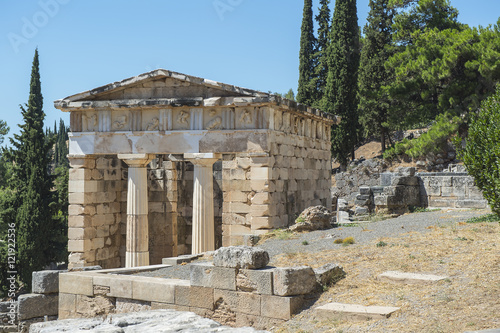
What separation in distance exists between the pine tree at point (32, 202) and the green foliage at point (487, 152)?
2443 centimetres

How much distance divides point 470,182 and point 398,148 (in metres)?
13.5

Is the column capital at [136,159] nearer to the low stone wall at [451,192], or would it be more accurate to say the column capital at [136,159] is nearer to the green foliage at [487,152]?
the green foliage at [487,152]

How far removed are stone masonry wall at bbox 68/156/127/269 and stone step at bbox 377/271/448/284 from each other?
11.6m

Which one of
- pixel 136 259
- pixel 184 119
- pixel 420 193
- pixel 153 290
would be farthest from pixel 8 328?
pixel 420 193

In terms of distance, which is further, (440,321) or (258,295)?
(258,295)

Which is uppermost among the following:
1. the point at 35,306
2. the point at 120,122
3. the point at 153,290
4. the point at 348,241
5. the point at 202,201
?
the point at 120,122

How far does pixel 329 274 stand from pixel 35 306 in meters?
7.96

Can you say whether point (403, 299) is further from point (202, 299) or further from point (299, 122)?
point (299, 122)

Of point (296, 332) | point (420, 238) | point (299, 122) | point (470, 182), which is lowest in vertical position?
point (296, 332)

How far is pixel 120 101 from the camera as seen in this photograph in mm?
17297

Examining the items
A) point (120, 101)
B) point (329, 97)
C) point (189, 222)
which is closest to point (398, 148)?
point (329, 97)

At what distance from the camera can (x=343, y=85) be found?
129 feet

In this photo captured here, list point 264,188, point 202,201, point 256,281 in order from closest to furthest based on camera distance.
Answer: point 256,281 → point 264,188 → point 202,201

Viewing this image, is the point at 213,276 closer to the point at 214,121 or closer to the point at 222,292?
the point at 222,292
